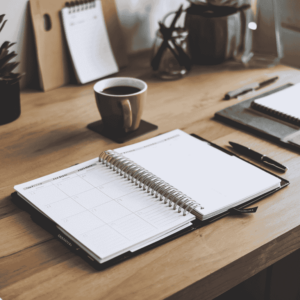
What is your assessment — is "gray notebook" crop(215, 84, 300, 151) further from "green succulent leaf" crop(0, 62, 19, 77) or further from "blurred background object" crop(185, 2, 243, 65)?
"green succulent leaf" crop(0, 62, 19, 77)

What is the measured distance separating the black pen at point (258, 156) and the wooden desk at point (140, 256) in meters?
0.02

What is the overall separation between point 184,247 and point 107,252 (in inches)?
4.7

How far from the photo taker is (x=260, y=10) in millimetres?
1368

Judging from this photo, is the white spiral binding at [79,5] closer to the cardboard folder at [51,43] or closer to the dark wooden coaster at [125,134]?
the cardboard folder at [51,43]

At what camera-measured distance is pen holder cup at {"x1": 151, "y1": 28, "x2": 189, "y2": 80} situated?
1230 millimetres

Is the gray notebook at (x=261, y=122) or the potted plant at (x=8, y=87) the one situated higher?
the potted plant at (x=8, y=87)

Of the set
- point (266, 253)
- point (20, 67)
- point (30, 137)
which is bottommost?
point (266, 253)

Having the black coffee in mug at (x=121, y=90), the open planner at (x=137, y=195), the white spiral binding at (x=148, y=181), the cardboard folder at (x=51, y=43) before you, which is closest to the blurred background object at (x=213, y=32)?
the cardboard folder at (x=51, y=43)

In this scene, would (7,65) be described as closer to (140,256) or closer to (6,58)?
(6,58)

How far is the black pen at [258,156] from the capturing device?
80cm

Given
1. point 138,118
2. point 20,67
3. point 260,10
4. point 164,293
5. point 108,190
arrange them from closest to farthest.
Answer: point 164,293 → point 108,190 → point 138,118 → point 20,67 → point 260,10

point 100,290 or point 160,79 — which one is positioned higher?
point 160,79

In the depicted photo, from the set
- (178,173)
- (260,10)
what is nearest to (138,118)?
(178,173)

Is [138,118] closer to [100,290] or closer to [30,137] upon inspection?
[30,137]
